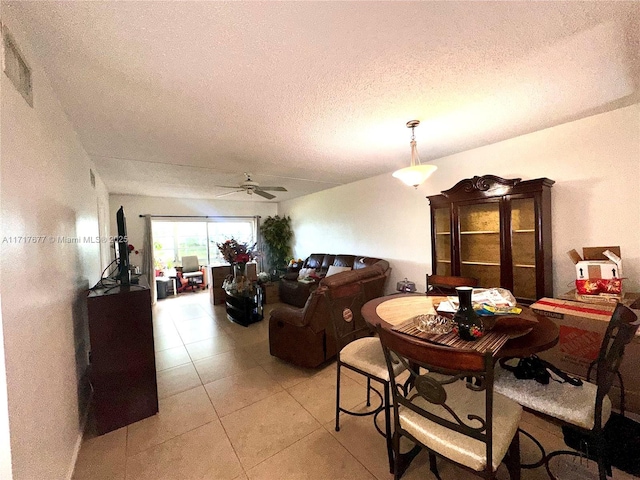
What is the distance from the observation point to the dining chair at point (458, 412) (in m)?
0.96

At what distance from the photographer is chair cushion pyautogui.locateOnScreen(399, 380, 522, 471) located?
1024 millimetres

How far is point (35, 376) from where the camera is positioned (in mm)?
1172

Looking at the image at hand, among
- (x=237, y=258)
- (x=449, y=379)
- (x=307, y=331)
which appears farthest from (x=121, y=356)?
(x=449, y=379)

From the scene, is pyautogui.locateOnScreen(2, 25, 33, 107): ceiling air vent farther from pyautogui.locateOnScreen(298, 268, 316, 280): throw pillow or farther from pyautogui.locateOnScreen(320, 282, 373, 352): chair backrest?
pyautogui.locateOnScreen(298, 268, 316, 280): throw pillow

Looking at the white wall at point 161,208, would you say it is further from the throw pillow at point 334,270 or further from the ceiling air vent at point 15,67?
the ceiling air vent at point 15,67

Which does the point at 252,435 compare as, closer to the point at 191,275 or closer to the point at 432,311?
the point at 432,311

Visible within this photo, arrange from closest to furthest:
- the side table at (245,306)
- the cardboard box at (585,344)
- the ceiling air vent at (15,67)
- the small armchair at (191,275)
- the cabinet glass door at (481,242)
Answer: the ceiling air vent at (15,67) < the cardboard box at (585,344) < the cabinet glass door at (481,242) < the side table at (245,306) < the small armchair at (191,275)

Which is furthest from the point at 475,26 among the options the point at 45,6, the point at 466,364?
the point at 45,6

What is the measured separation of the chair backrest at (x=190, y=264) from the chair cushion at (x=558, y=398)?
7117 mm

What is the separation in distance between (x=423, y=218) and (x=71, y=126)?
4.10 meters

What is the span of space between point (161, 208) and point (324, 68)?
6013 mm

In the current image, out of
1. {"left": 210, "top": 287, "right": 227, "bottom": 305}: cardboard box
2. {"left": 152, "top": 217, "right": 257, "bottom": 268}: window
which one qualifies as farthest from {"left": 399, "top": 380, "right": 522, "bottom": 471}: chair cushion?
{"left": 152, "top": 217, "right": 257, "bottom": 268}: window

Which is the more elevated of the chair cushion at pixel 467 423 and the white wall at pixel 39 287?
the white wall at pixel 39 287

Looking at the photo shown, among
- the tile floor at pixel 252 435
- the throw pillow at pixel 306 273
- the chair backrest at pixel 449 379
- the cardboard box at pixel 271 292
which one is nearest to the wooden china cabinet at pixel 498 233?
the tile floor at pixel 252 435
